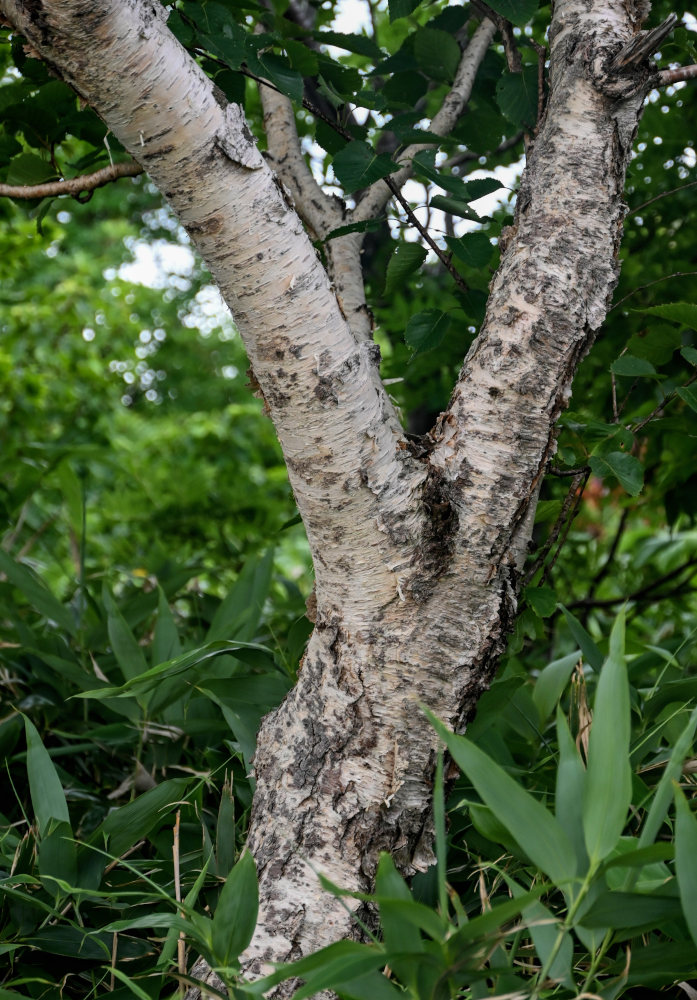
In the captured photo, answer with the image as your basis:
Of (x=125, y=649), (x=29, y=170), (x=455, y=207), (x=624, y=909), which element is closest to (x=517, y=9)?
(x=455, y=207)

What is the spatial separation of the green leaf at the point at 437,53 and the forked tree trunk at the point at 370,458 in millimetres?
237

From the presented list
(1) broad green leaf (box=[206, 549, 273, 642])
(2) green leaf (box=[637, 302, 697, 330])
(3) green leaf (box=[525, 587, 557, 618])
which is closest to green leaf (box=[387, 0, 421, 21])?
(2) green leaf (box=[637, 302, 697, 330])

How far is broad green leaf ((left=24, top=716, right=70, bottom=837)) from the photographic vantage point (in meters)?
0.86

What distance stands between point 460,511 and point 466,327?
0.68m

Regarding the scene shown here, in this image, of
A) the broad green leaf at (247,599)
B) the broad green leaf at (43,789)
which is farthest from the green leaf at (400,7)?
the broad green leaf at (43,789)

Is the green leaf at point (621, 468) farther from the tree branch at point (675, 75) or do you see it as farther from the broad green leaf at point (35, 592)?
the broad green leaf at point (35, 592)

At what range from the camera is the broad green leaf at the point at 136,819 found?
3.05 feet

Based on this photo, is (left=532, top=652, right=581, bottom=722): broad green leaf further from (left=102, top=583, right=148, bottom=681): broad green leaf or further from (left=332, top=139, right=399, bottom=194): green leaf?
(left=332, top=139, right=399, bottom=194): green leaf

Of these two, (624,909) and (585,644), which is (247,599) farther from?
(624,909)

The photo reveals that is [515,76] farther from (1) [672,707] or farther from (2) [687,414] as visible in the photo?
(1) [672,707]

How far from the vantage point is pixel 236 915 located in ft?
2.17

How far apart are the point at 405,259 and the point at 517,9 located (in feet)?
0.95

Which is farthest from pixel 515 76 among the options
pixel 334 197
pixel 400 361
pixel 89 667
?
pixel 89 667

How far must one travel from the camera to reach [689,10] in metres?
1.29
